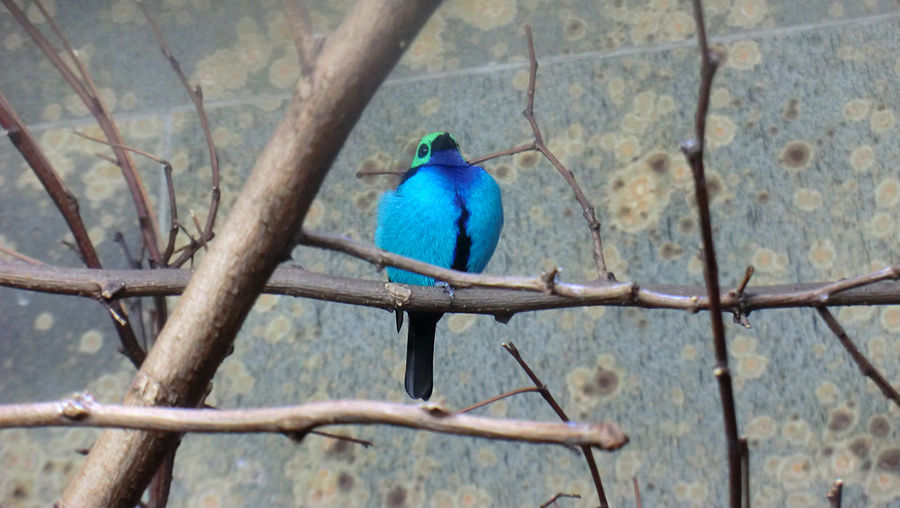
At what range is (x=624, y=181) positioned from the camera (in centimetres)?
158

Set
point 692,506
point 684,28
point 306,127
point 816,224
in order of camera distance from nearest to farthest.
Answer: point 306,127 < point 692,506 < point 816,224 < point 684,28

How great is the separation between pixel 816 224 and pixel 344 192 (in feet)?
3.35

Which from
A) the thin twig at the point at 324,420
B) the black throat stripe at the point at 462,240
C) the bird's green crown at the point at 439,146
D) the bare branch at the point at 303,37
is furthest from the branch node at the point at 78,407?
the bird's green crown at the point at 439,146

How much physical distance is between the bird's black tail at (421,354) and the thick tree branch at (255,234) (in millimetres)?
749

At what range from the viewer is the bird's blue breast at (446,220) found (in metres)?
1.30

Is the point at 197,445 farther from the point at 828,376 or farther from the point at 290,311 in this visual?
the point at 828,376

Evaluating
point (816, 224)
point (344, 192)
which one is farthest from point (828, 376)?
point (344, 192)

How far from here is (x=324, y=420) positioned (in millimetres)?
348

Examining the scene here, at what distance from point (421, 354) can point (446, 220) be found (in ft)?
0.80

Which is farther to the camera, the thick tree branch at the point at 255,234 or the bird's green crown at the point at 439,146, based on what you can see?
the bird's green crown at the point at 439,146

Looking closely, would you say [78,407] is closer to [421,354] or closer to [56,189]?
[56,189]

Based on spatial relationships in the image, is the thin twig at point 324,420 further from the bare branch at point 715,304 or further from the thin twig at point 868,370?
the thin twig at point 868,370

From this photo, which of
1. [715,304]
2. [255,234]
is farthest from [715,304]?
[255,234]

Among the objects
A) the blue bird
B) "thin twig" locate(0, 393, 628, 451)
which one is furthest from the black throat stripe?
"thin twig" locate(0, 393, 628, 451)
